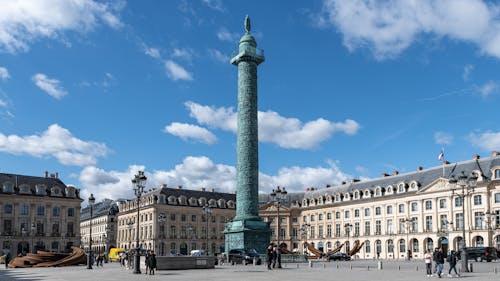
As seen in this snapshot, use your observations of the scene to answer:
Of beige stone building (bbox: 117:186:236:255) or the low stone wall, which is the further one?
beige stone building (bbox: 117:186:236:255)

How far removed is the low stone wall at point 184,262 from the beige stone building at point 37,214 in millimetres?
46148

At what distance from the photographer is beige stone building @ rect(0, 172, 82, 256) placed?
75.4 meters

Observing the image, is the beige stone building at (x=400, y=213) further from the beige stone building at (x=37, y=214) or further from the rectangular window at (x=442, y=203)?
the beige stone building at (x=37, y=214)

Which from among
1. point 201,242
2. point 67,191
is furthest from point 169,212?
point 67,191

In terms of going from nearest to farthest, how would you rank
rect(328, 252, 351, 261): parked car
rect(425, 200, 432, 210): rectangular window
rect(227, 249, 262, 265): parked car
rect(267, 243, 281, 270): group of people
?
rect(267, 243, 281, 270): group of people
rect(227, 249, 262, 265): parked car
rect(328, 252, 351, 261): parked car
rect(425, 200, 432, 210): rectangular window

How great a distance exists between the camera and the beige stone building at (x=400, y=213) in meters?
66.9

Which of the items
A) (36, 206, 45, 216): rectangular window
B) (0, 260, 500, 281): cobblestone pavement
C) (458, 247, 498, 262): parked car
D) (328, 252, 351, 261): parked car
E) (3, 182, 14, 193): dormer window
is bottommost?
(328, 252, 351, 261): parked car

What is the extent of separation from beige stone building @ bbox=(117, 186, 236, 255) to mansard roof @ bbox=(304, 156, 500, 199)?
54.8 feet

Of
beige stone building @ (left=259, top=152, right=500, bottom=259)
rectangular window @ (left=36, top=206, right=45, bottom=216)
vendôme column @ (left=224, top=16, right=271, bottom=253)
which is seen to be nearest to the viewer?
vendôme column @ (left=224, top=16, right=271, bottom=253)

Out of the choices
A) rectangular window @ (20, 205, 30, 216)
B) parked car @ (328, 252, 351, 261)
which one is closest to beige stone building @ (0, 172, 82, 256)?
rectangular window @ (20, 205, 30, 216)

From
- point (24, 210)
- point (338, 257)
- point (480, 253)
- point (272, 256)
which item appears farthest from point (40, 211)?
point (480, 253)

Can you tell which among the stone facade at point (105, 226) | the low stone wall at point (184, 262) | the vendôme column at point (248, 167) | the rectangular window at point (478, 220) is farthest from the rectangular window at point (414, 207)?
the stone facade at point (105, 226)

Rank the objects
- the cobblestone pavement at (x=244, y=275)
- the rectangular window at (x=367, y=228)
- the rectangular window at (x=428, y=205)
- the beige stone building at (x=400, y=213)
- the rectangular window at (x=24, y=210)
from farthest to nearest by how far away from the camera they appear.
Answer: the rectangular window at (x=367, y=228) → the rectangular window at (x=24, y=210) → the rectangular window at (x=428, y=205) → the beige stone building at (x=400, y=213) → the cobblestone pavement at (x=244, y=275)

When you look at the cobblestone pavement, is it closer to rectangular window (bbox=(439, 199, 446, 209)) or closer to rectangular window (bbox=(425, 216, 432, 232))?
rectangular window (bbox=(439, 199, 446, 209))
